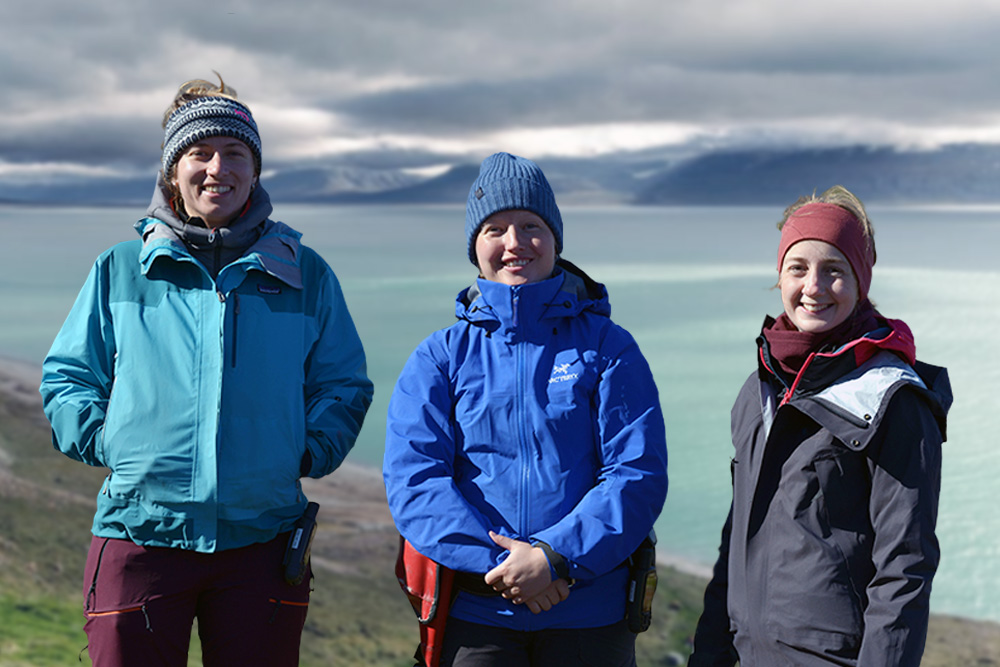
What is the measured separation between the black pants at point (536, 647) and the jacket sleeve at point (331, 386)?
59cm

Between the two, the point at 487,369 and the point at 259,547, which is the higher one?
the point at 487,369

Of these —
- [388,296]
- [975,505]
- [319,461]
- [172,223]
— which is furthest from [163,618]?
[388,296]

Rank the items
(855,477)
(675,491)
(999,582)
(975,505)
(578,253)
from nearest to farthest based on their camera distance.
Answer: (855,477) → (999,582) → (975,505) → (675,491) → (578,253)

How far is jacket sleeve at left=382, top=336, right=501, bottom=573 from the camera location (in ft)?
7.02

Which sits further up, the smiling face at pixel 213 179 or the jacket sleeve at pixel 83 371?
the smiling face at pixel 213 179

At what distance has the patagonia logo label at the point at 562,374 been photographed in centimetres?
227

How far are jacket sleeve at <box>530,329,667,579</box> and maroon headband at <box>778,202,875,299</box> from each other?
0.49 metres

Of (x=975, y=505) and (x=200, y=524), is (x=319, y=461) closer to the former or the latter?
(x=200, y=524)

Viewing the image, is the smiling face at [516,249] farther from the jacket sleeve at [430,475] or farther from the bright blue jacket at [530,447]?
the jacket sleeve at [430,475]

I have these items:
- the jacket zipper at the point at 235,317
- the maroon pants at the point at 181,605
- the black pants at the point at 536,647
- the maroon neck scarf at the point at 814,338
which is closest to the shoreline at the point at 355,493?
the maroon pants at the point at 181,605

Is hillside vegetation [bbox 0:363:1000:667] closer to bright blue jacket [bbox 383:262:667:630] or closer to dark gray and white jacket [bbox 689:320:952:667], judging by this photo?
bright blue jacket [bbox 383:262:667:630]

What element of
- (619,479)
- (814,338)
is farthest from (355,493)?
(814,338)

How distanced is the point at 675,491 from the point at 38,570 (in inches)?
535

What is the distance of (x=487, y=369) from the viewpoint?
229 cm
